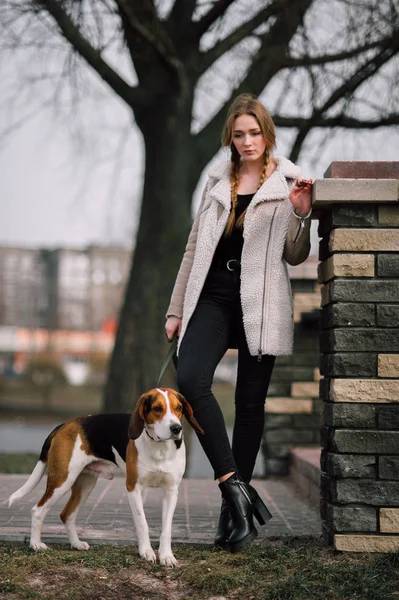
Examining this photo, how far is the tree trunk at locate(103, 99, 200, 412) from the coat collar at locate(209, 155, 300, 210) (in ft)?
20.4

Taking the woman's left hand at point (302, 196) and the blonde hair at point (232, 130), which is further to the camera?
the blonde hair at point (232, 130)

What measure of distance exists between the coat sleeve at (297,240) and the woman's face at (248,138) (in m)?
0.40

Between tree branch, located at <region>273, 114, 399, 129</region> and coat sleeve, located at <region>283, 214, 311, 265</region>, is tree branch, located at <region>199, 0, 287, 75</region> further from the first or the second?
coat sleeve, located at <region>283, 214, 311, 265</region>

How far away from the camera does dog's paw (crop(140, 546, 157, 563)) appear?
4.01 meters

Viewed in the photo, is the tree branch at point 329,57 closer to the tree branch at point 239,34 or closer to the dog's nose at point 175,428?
the tree branch at point 239,34

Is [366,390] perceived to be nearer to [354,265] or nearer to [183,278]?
[354,265]

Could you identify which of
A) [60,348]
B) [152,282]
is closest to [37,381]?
[152,282]

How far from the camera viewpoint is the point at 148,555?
4.02 metres

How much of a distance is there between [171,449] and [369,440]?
993mm

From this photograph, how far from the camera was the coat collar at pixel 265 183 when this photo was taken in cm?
441

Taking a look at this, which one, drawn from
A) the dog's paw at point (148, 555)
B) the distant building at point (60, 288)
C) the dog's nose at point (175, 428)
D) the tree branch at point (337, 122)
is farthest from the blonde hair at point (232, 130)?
the distant building at point (60, 288)

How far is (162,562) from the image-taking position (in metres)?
3.96

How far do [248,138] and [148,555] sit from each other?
2162 millimetres

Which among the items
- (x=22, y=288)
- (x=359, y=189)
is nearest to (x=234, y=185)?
(x=359, y=189)
